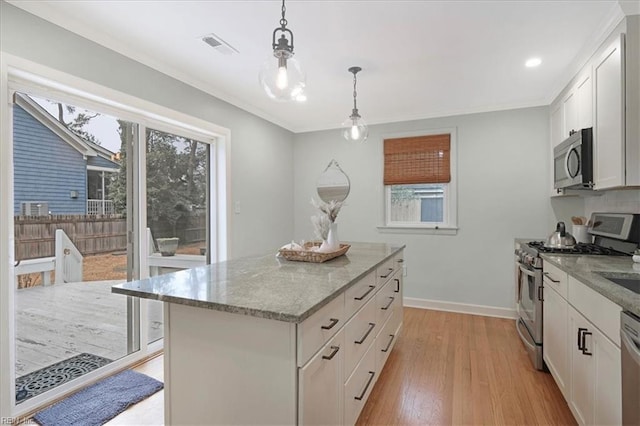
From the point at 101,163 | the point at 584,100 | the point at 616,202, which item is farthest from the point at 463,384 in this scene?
the point at 101,163

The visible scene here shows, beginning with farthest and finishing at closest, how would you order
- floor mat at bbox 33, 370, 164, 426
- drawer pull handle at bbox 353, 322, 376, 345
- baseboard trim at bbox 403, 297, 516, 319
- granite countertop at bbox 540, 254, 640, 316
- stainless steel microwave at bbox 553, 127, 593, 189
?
baseboard trim at bbox 403, 297, 516, 319 < stainless steel microwave at bbox 553, 127, 593, 189 < floor mat at bbox 33, 370, 164, 426 < drawer pull handle at bbox 353, 322, 376, 345 < granite countertop at bbox 540, 254, 640, 316

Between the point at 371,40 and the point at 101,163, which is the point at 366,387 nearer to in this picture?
the point at 371,40

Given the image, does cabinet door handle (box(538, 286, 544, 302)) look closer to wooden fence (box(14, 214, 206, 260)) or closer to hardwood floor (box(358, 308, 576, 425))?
hardwood floor (box(358, 308, 576, 425))

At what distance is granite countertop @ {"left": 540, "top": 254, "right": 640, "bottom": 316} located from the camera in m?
1.29

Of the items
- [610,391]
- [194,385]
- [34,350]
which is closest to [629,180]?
[610,391]

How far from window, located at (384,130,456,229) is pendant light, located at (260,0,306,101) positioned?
274 centimetres

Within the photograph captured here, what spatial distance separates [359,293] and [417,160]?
9.21ft

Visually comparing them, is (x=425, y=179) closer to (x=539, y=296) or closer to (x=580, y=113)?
(x=580, y=113)

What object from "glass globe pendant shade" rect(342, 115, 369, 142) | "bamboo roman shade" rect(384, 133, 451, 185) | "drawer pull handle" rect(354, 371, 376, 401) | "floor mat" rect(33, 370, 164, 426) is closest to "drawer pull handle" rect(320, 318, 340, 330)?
"drawer pull handle" rect(354, 371, 376, 401)

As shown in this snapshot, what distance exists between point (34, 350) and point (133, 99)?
1.86 meters

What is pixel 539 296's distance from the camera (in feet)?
8.05

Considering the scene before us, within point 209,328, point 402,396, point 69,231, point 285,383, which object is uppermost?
point 69,231

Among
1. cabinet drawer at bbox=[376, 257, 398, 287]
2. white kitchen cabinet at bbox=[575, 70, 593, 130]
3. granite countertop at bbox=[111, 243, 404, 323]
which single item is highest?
white kitchen cabinet at bbox=[575, 70, 593, 130]

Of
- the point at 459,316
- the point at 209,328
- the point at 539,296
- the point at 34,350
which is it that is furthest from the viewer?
the point at 459,316
